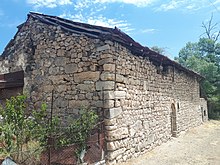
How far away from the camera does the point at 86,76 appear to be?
6434 mm

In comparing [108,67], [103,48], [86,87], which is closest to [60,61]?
[86,87]

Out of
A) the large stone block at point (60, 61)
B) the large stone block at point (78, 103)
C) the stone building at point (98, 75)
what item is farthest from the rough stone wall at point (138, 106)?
the large stone block at point (60, 61)

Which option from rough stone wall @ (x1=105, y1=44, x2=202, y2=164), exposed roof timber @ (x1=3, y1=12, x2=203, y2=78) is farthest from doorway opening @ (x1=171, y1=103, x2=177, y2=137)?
exposed roof timber @ (x1=3, y1=12, x2=203, y2=78)

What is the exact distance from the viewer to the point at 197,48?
26953 mm

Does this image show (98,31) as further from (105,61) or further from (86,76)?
(86,76)

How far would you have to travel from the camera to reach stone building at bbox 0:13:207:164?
6164mm

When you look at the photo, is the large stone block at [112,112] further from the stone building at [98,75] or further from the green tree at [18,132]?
the green tree at [18,132]

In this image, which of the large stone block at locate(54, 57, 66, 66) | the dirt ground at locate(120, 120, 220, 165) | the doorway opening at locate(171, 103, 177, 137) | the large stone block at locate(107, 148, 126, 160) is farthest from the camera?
the doorway opening at locate(171, 103, 177, 137)

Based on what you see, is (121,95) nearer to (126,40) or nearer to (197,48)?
(126,40)

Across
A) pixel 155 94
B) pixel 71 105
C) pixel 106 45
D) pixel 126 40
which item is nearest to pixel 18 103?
pixel 71 105

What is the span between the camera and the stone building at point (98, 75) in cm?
616

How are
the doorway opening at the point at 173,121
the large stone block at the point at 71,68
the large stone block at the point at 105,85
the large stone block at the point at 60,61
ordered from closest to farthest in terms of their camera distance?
the large stone block at the point at 105,85
the large stone block at the point at 71,68
the large stone block at the point at 60,61
the doorway opening at the point at 173,121

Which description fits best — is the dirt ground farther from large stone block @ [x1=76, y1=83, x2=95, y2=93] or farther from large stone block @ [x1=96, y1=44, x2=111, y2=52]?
large stone block @ [x1=96, y1=44, x2=111, y2=52]

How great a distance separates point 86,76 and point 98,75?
0.40 m
